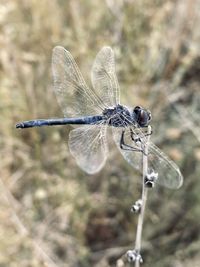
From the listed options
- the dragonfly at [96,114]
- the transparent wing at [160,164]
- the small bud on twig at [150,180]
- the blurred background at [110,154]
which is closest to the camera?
the small bud on twig at [150,180]

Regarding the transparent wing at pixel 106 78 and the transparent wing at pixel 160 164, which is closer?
the transparent wing at pixel 160 164

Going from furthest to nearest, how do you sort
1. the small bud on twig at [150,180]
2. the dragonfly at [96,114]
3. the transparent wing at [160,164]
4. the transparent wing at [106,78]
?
1. the transparent wing at [106,78]
2. the dragonfly at [96,114]
3. the transparent wing at [160,164]
4. the small bud on twig at [150,180]

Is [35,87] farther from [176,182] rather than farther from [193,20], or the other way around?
[176,182]

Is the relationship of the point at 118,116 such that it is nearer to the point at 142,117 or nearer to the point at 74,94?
the point at 142,117

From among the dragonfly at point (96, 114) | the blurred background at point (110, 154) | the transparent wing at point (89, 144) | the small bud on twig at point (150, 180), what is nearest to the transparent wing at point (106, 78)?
the dragonfly at point (96, 114)

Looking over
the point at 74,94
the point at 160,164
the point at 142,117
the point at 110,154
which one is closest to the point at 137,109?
the point at 142,117

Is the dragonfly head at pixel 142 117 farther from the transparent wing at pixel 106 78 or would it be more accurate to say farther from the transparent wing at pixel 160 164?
the transparent wing at pixel 106 78

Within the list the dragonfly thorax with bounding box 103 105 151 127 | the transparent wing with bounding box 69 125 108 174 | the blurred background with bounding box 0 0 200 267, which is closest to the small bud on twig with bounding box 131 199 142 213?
the dragonfly thorax with bounding box 103 105 151 127
